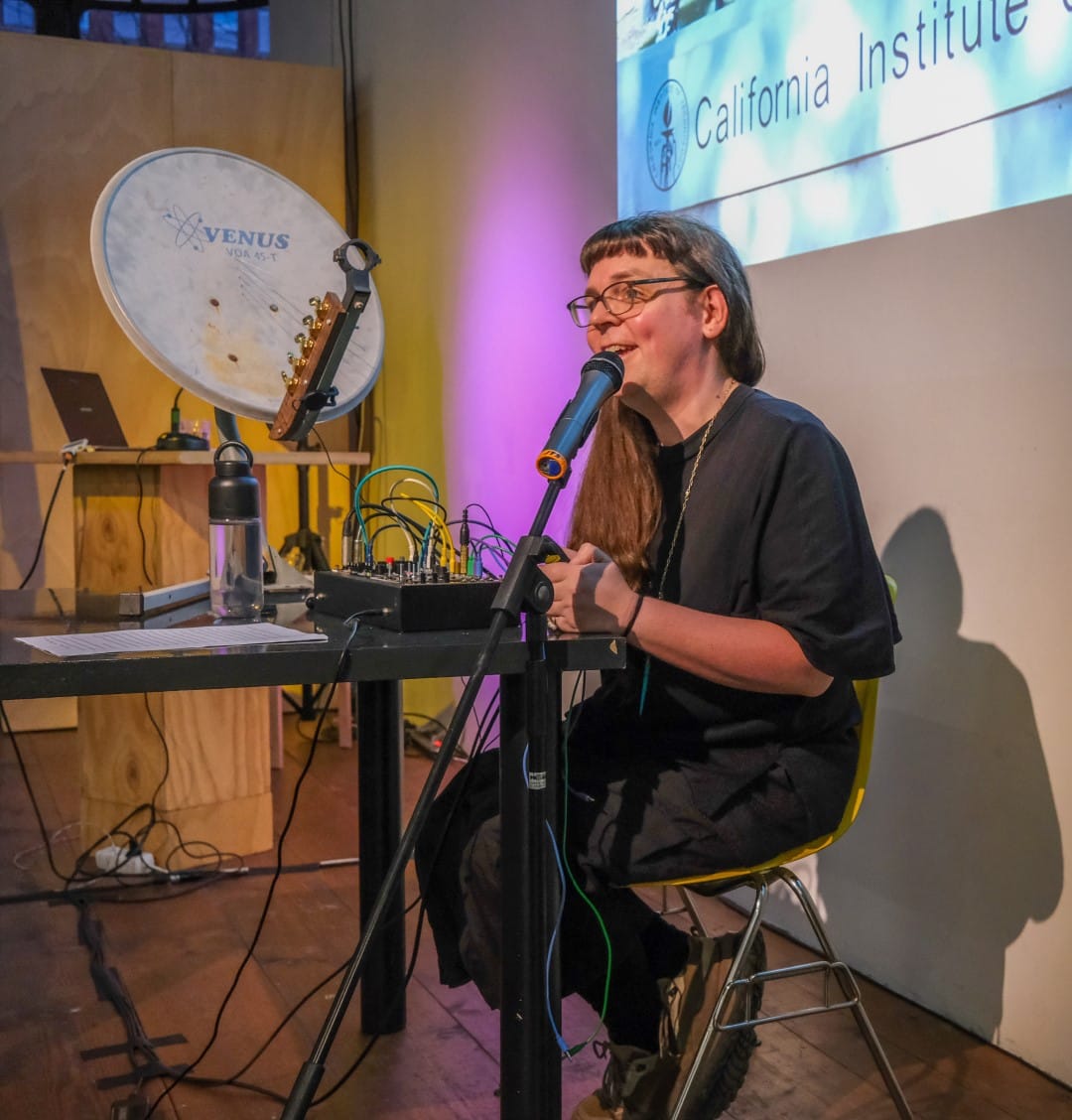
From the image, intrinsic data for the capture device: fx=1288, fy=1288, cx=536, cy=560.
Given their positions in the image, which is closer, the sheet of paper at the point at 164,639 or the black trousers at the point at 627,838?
the sheet of paper at the point at 164,639

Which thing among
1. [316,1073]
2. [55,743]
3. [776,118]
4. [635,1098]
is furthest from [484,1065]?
[55,743]

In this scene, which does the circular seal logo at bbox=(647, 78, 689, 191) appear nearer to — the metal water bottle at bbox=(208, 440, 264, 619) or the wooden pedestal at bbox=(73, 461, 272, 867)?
the wooden pedestal at bbox=(73, 461, 272, 867)

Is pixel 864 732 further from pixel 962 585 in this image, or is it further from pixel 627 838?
pixel 962 585

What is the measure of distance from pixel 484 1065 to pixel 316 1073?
2.86ft

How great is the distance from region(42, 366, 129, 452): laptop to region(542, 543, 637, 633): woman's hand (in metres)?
2.25

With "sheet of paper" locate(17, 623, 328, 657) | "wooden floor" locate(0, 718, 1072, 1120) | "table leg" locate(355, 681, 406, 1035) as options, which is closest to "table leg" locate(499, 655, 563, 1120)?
"sheet of paper" locate(17, 623, 328, 657)

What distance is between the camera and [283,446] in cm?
448

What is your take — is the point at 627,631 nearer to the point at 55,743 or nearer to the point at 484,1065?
the point at 484,1065

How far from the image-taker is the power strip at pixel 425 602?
1331 mm

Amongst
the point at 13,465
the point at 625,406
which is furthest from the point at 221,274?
the point at 13,465

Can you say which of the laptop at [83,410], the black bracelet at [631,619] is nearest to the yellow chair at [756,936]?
the black bracelet at [631,619]

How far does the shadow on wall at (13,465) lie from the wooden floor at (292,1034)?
170 cm

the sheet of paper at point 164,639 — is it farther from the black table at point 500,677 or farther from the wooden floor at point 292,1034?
the wooden floor at point 292,1034

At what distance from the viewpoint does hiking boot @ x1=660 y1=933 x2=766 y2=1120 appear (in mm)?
1520
